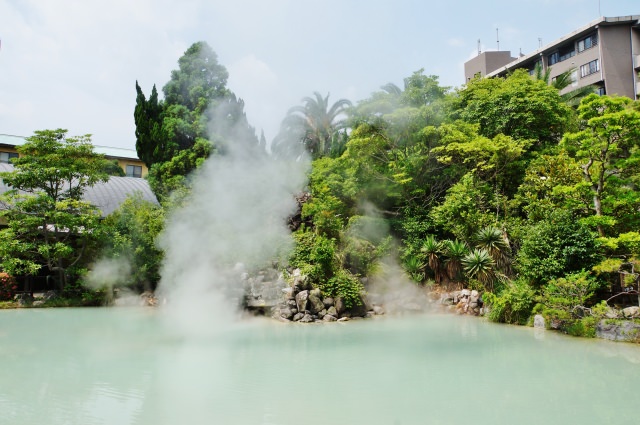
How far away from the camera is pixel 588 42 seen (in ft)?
98.8

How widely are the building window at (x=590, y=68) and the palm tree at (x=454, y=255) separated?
820 inches

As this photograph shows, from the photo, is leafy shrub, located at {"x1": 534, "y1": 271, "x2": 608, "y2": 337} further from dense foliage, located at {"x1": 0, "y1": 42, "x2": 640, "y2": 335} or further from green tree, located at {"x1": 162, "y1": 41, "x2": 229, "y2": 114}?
green tree, located at {"x1": 162, "y1": 41, "x2": 229, "y2": 114}

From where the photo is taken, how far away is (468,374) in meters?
7.38

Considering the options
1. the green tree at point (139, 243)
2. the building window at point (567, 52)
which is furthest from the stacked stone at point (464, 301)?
the building window at point (567, 52)

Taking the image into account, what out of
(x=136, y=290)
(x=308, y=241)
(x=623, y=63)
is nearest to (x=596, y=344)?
(x=308, y=241)

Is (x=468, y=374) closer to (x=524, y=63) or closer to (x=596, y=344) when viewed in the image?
(x=596, y=344)

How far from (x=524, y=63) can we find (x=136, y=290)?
31.9 metres

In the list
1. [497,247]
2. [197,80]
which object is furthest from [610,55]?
[197,80]

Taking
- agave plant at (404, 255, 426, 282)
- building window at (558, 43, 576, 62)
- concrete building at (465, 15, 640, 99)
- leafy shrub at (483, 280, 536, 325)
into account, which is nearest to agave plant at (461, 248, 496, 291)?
leafy shrub at (483, 280, 536, 325)

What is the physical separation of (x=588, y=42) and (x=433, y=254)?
75.8 feet

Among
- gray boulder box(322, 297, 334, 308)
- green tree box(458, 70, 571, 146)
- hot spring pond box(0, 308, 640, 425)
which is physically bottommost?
hot spring pond box(0, 308, 640, 425)

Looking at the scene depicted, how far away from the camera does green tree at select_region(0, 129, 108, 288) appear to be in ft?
54.1

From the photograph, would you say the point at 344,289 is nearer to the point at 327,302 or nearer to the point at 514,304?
the point at 327,302

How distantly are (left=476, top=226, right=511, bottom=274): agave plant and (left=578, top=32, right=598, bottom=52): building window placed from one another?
21716 millimetres
